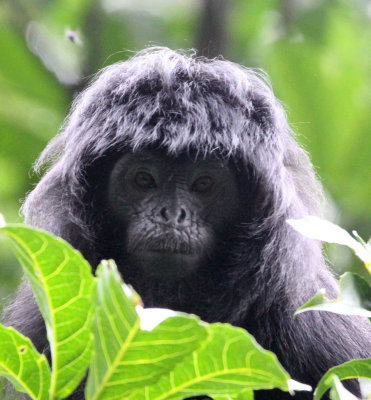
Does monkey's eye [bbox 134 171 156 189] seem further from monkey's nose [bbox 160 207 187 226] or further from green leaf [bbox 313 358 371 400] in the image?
green leaf [bbox 313 358 371 400]

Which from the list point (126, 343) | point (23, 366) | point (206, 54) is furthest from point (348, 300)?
point (206, 54)

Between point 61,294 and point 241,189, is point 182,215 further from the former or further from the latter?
point 61,294

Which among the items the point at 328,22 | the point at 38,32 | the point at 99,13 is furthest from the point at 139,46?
the point at 328,22

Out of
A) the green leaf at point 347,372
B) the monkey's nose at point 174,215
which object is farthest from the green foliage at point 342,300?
the monkey's nose at point 174,215

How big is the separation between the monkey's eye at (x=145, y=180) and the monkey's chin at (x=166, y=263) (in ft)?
0.98

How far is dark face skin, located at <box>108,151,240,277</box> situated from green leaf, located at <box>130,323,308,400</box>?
5.47 feet

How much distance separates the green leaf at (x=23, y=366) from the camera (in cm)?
152

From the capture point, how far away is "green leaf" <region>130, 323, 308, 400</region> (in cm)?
140

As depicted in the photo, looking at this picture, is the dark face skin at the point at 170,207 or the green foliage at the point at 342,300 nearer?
the green foliage at the point at 342,300

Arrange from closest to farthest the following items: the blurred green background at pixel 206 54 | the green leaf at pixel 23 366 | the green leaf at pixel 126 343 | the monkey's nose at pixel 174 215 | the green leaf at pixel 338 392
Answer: the green leaf at pixel 126 343, the green leaf at pixel 23 366, the green leaf at pixel 338 392, the monkey's nose at pixel 174 215, the blurred green background at pixel 206 54

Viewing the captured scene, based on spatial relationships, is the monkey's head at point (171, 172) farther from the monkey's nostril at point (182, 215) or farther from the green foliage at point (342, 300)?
the green foliage at point (342, 300)

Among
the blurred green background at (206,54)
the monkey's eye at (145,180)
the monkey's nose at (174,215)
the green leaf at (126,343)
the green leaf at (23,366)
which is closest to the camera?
the green leaf at (126,343)

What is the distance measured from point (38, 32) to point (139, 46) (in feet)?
2.74

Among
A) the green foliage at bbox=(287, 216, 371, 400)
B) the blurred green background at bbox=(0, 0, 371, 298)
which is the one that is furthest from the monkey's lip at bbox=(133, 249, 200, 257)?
the blurred green background at bbox=(0, 0, 371, 298)
